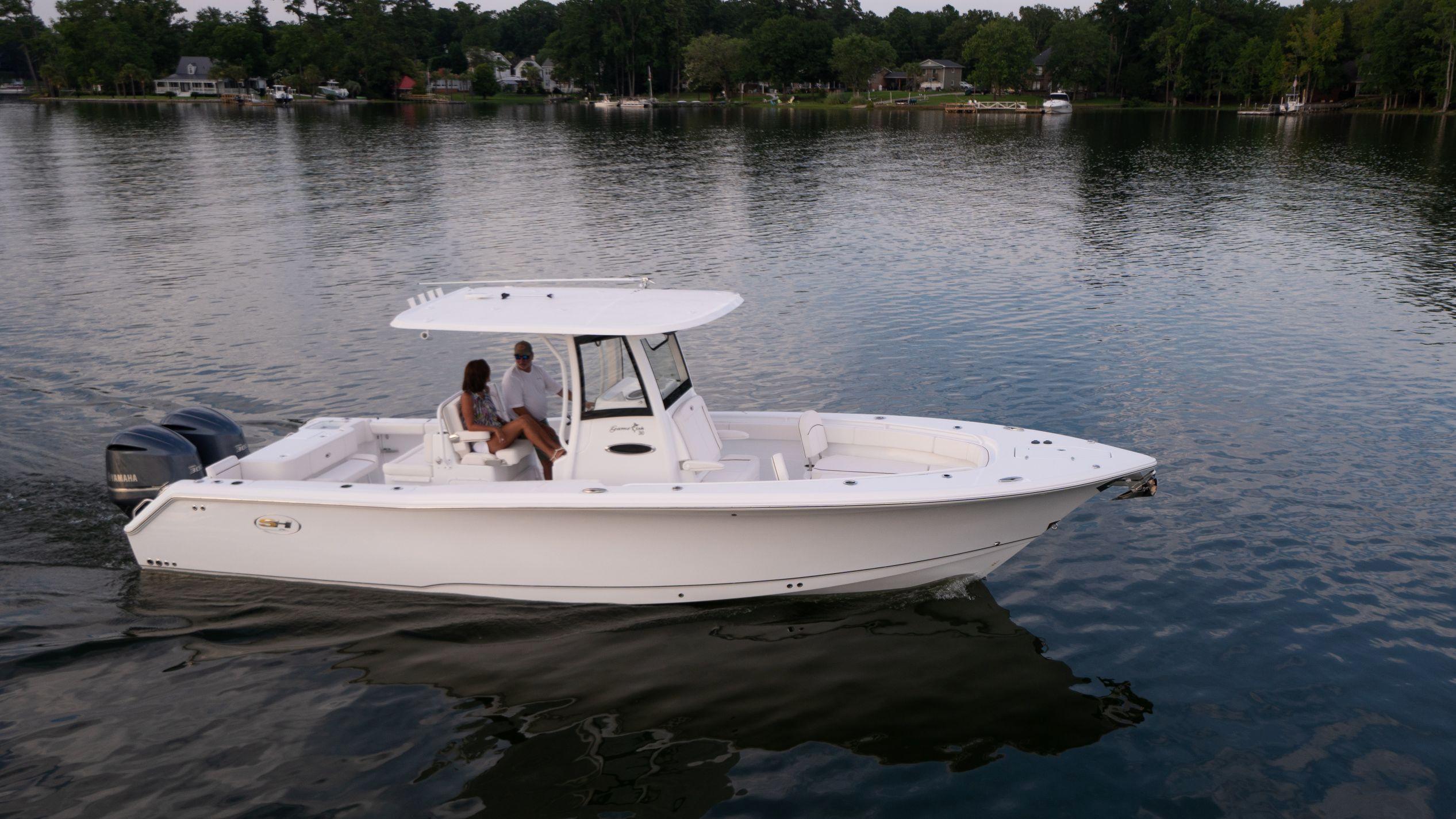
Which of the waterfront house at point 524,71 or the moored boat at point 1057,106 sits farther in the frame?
the waterfront house at point 524,71

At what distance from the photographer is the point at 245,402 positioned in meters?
13.9

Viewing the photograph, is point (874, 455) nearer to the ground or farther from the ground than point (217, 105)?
nearer to the ground

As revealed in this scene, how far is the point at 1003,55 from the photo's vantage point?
117m

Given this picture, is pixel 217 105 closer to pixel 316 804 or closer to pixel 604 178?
pixel 604 178

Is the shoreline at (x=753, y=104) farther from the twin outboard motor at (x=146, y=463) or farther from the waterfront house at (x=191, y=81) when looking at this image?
the twin outboard motor at (x=146, y=463)

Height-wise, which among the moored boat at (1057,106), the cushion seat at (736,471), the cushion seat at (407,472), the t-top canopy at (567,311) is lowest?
the cushion seat at (407,472)

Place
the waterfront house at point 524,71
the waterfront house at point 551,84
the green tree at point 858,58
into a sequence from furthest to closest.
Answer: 1. the waterfront house at point 524,71
2. the waterfront house at point 551,84
3. the green tree at point 858,58

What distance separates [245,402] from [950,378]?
34.2 feet

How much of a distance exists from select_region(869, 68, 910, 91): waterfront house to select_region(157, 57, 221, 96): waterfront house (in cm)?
8843

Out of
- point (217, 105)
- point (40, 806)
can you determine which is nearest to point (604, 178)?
point (40, 806)

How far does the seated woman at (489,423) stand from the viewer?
852 cm

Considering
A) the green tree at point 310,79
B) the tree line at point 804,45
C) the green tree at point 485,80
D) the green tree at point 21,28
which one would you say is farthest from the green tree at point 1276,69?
the green tree at point 21,28

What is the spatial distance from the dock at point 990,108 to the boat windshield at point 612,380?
104130mm

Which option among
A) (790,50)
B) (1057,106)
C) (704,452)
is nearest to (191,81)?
(790,50)
